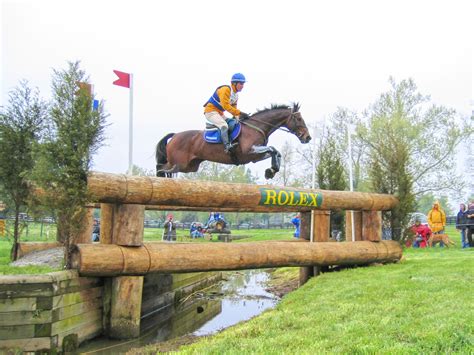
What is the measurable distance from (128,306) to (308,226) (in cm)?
388

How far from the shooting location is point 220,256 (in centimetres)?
636

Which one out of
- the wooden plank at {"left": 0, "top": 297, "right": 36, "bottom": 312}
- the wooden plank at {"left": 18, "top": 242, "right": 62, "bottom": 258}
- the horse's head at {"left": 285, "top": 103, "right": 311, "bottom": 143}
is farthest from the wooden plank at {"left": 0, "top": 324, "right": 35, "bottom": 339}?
the horse's head at {"left": 285, "top": 103, "right": 311, "bottom": 143}

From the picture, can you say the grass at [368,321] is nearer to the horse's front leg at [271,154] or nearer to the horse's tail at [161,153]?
the horse's front leg at [271,154]

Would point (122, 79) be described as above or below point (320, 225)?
above

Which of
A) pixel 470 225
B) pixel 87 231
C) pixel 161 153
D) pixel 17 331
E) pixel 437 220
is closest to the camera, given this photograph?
pixel 17 331

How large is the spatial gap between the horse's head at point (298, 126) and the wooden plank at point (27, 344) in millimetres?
5184

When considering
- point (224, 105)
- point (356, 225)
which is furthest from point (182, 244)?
point (356, 225)

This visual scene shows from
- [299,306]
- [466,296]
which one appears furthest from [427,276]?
[299,306]

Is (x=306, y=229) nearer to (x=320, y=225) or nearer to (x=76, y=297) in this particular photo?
(x=320, y=225)

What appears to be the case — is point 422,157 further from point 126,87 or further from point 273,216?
point 273,216

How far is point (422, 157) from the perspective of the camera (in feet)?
86.4

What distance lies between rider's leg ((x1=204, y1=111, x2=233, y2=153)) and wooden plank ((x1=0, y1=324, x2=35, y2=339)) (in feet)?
13.3

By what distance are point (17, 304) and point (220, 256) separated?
2.68 m

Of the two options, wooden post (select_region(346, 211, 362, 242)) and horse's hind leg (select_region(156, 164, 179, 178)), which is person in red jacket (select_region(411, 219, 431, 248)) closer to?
wooden post (select_region(346, 211, 362, 242))
